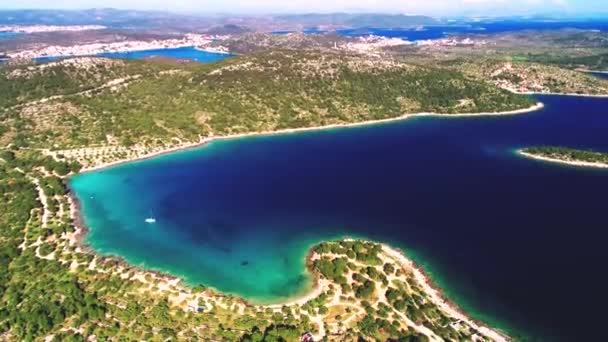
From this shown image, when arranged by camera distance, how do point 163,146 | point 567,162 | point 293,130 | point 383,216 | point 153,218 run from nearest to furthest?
point 383,216
point 153,218
point 567,162
point 163,146
point 293,130

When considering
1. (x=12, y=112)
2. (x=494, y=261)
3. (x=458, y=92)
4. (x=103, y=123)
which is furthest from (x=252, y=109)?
(x=494, y=261)

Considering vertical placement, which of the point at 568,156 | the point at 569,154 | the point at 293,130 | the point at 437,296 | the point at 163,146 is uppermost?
the point at 293,130

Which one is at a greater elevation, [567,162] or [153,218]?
[567,162]

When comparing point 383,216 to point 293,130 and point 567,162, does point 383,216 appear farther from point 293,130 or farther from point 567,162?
point 293,130

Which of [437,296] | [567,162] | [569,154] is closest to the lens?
[437,296]

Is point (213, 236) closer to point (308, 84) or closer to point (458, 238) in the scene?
point (458, 238)

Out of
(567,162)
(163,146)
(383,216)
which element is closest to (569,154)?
(567,162)

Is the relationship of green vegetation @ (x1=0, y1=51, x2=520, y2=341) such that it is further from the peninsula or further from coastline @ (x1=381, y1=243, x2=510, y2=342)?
coastline @ (x1=381, y1=243, x2=510, y2=342)

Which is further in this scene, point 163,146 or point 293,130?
point 293,130
